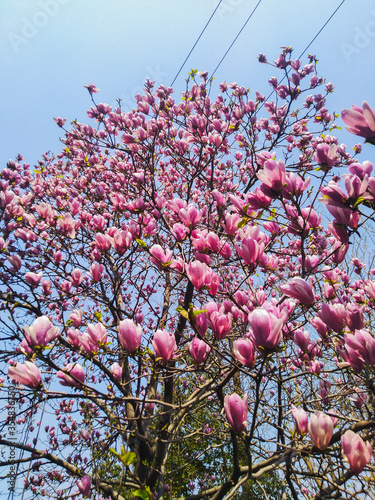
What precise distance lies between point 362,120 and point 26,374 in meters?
1.70

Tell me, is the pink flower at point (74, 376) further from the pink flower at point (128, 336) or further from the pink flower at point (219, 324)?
the pink flower at point (219, 324)

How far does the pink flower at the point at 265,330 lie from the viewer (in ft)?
3.88

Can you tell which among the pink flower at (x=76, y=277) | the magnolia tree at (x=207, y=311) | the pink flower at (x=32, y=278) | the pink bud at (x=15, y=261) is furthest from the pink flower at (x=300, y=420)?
the pink bud at (x=15, y=261)

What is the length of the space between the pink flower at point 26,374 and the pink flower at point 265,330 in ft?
3.39

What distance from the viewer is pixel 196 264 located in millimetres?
1659

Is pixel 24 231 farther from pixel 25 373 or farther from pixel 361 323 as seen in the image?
pixel 361 323

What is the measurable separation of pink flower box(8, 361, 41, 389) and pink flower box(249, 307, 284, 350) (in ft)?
3.39

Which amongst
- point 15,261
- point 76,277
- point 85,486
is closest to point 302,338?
point 76,277

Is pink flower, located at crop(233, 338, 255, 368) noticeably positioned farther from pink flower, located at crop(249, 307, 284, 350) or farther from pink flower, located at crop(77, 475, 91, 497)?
pink flower, located at crop(77, 475, 91, 497)

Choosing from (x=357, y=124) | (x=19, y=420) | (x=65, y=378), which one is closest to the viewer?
(x=357, y=124)

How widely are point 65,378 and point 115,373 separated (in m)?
0.47

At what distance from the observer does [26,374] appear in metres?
1.49

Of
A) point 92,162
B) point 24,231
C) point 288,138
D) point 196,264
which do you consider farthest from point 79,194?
point 196,264

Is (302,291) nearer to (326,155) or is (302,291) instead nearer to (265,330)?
(265,330)
